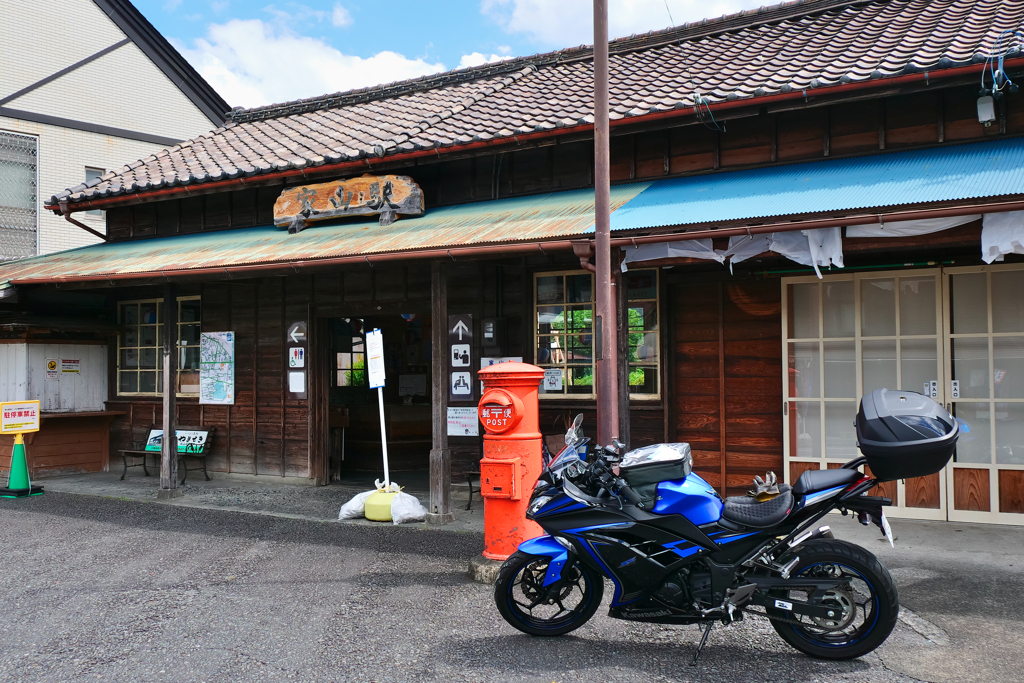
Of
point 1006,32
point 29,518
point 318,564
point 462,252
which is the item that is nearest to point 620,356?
point 462,252

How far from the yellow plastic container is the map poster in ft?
13.2

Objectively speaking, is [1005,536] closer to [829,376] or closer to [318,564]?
[829,376]

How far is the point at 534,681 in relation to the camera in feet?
12.7

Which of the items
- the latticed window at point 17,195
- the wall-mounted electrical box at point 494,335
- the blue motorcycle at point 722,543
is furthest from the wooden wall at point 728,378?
the latticed window at point 17,195

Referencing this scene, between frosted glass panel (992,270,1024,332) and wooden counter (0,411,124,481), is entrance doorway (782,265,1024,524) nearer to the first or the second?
frosted glass panel (992,270,1024,332)

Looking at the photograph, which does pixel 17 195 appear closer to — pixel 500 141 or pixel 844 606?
pixel 500 141

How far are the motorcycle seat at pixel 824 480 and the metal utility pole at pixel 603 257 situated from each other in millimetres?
1808

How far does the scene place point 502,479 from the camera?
5.68 meters

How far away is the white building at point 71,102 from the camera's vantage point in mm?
13414

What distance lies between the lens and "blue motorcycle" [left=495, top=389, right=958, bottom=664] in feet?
12.7

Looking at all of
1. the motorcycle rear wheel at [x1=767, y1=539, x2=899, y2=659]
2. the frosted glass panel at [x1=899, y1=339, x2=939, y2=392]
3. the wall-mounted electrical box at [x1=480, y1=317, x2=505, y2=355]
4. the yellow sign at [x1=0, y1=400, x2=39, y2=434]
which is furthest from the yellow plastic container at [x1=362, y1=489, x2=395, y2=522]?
the yellow sign at [x1=0, y1=400, x2=39, y2=434]

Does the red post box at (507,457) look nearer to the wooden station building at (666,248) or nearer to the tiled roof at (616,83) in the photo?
the wooden station building at (666,248)

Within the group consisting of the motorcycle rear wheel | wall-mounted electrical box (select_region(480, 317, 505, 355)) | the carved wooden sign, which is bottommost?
the motorcycle rear wheel

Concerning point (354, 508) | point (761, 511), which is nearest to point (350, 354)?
point (354, 508)
